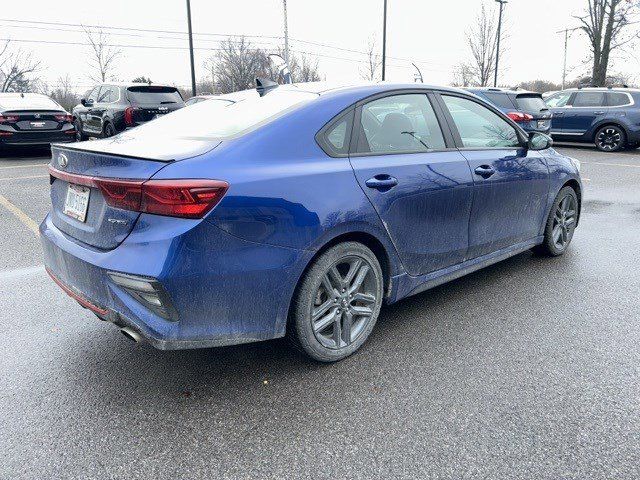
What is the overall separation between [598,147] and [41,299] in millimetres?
14998

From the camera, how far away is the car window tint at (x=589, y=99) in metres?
14.4

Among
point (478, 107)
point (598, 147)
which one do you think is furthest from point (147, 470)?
point (598, 147)

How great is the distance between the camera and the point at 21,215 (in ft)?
21.6

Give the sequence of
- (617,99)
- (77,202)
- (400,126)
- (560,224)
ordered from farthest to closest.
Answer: (617,99), (560,224), (400,126), (77,202)

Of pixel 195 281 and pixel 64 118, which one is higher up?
pixel 64 118

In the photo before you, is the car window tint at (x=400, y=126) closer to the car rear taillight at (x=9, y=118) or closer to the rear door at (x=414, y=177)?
the rear door at (x=414, y=177)

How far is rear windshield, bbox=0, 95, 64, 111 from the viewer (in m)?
11.6

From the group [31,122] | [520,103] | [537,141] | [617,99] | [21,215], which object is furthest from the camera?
[617,99]

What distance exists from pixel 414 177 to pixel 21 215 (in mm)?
5477

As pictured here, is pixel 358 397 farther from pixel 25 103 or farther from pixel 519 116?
pixel 25 103

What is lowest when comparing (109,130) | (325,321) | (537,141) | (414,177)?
(325,321)

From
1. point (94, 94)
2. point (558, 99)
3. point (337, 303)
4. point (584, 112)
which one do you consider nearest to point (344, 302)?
point (337, 303)

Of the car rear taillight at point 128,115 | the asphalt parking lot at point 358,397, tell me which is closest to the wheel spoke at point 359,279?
the asphalt parking lot at point 358,397

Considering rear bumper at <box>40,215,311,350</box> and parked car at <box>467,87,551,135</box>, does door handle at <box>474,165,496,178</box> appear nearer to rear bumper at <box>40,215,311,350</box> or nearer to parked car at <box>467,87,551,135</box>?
rear bumper at <box>40,215,311,350</box>
